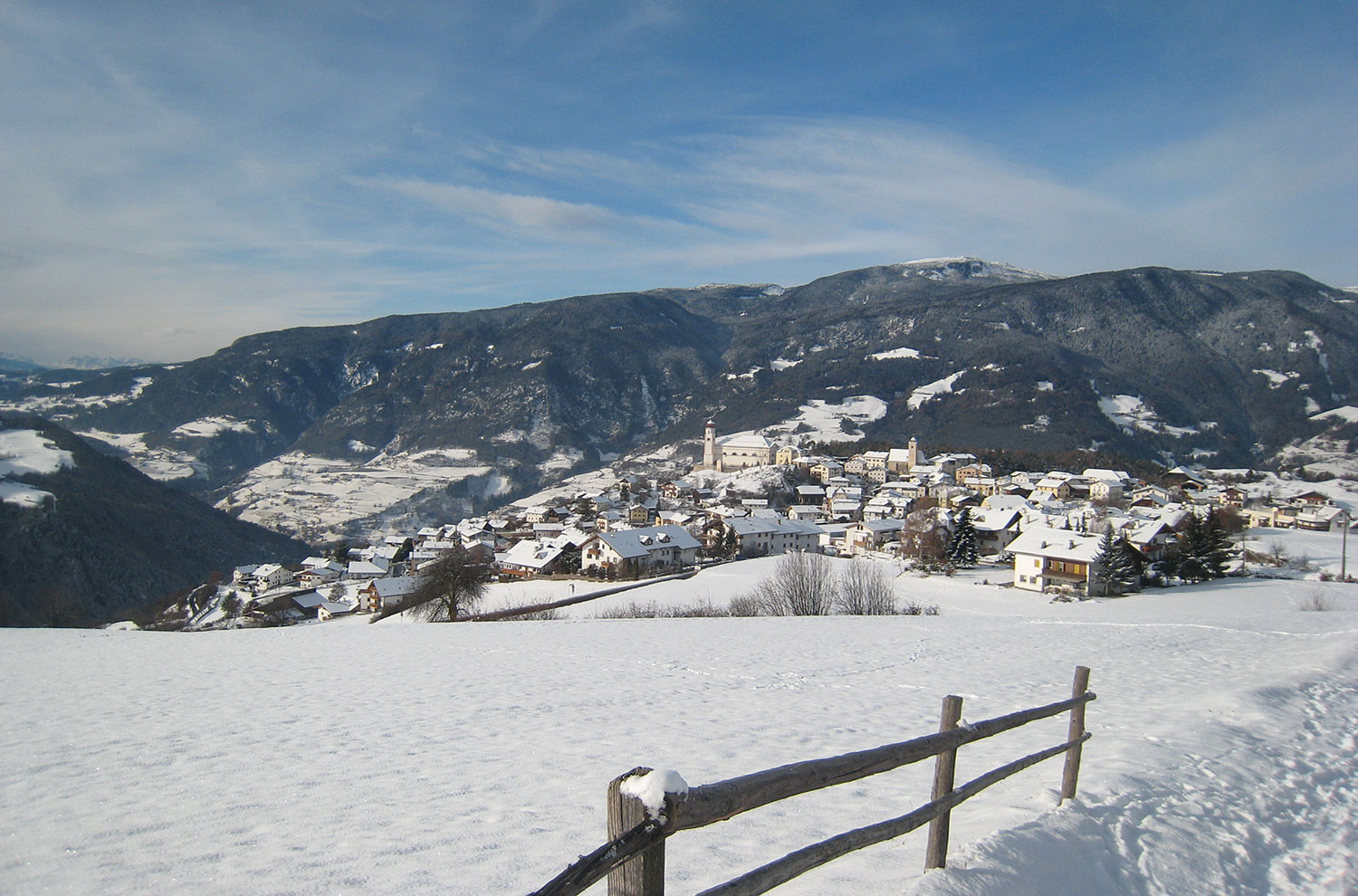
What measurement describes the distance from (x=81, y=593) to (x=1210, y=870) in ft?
271

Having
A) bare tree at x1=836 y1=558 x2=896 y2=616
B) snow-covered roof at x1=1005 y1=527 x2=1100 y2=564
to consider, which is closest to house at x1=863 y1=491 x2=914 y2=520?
snow-covered roof at x1=1005 y1=527 x2=1100 y2=564

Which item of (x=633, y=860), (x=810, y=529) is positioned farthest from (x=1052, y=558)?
(x=633, y=860)

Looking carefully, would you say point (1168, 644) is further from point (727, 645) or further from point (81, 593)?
point (81, 593)

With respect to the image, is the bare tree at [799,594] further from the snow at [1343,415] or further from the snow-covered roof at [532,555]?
the snow at [1343,415]

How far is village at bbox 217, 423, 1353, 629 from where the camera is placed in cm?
5000

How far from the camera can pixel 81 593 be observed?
6288 cm

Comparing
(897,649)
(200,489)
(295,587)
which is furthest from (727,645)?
(200,489)

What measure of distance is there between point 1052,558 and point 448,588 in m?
36.2

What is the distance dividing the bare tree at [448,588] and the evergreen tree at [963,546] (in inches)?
1378

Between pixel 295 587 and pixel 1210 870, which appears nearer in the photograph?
pixel 1210 870

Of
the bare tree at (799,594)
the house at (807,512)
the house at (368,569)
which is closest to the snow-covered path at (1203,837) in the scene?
the bare tree at (799,594)

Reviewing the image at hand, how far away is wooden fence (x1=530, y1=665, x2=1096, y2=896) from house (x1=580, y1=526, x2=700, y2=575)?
51.3 m

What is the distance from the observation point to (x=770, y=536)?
233ft

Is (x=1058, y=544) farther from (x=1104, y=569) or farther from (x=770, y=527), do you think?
(x=770, y=527)
